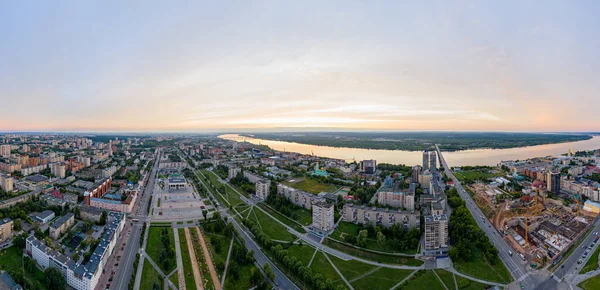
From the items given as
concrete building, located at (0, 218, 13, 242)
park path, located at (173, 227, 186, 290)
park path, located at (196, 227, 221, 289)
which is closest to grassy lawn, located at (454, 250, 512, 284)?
park path, located at (196, 227, 221, 289)

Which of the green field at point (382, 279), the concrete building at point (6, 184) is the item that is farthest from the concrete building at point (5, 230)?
the green field at point (382, 279)

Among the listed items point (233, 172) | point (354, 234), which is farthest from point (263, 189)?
point (354, 234)

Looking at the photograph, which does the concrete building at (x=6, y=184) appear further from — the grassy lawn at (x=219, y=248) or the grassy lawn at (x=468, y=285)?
the grassy lawn at (x=468, y=285)

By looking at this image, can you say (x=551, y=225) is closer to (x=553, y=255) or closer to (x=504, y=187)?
(x=553, y=255)

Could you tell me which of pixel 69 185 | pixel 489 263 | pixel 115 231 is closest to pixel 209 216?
pixel 115 231

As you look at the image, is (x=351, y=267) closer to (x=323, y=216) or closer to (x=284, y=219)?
(x=323, y=216)

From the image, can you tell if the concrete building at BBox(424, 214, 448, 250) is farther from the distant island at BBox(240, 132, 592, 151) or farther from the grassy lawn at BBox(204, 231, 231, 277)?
the distant island at BBox(240, 132, 592, 151)
